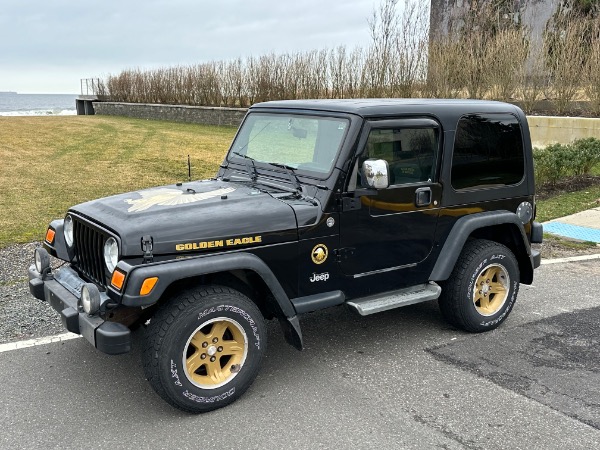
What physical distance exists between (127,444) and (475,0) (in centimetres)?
2562

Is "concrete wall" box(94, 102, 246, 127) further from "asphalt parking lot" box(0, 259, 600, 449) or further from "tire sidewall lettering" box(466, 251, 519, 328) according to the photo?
"asphalt parking lot" box(0, 259, 600, 449)

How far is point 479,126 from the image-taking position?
15.8 feet

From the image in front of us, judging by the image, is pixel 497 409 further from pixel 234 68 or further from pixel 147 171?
pixel 234 68

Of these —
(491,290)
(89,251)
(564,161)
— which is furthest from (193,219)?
(564,161)

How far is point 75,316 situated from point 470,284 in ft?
9.88

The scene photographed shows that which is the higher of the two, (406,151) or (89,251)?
(406,151)

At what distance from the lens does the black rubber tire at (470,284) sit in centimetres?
477

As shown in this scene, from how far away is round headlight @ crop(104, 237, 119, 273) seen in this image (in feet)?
11.8

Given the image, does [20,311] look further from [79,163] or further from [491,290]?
[79,163]

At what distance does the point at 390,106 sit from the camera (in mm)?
4359

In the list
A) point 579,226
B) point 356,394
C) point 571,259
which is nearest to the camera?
point 356,394

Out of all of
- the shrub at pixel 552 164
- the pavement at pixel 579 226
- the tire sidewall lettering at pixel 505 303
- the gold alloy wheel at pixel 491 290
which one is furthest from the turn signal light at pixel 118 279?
the shrub at pixel 552 164

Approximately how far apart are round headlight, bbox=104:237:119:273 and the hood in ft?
0.33

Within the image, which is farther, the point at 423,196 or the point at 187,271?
the point at 423,196
